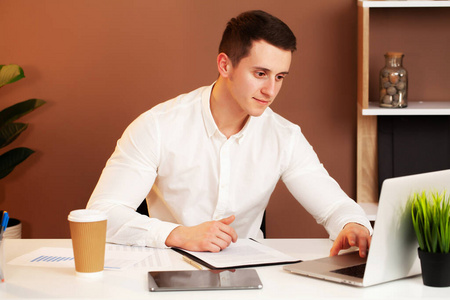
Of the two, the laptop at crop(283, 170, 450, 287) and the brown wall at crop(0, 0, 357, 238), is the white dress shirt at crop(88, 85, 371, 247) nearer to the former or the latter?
the laptop at crop(283, 170, 450, 287)

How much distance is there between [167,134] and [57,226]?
139 centimetres

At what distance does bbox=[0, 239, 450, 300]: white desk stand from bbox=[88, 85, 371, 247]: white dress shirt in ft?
2.05

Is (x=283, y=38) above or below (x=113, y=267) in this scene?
above

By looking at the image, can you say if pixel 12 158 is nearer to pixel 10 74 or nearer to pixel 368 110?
pixel 10 74

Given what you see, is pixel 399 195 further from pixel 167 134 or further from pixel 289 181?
pixel 167 134

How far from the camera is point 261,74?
1.96 meters

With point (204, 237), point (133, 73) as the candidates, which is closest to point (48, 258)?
point (204, 237)

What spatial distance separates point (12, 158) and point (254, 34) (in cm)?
153

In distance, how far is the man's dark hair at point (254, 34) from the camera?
195 cm

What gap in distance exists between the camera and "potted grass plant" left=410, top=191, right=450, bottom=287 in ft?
4.20

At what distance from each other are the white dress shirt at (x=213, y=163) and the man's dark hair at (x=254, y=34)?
0.69ft

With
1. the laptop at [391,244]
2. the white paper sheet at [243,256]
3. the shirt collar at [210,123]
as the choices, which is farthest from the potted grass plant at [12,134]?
the laptop at [391,244]

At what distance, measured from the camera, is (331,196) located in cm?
196

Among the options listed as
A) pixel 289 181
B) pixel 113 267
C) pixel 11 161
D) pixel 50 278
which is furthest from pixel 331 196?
pixel 11 161
